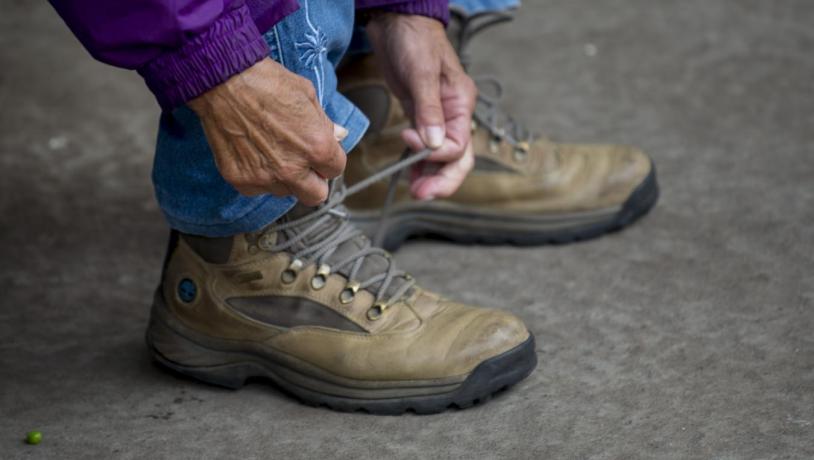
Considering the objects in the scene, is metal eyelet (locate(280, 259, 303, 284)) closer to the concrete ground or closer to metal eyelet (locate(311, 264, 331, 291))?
metal eyelet (locate(311, 264, 331, 291))

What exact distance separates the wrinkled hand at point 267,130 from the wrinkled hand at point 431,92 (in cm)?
29

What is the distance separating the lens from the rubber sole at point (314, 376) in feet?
4.38

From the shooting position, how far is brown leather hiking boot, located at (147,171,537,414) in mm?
1342

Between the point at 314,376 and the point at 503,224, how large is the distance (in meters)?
0.51

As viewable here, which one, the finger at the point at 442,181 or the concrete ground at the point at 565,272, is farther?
the finger at the point at 442,181

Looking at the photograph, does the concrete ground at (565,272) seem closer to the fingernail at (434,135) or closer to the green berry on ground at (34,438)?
the green berry on ground at (34,438)

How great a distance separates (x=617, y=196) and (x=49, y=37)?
1449 mm

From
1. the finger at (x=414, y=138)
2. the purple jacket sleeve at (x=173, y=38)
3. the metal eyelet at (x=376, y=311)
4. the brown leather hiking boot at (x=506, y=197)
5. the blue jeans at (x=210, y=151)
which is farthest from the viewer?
the brown leather hiking boot at (x=506, y=197)

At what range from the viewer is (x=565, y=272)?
169 cm

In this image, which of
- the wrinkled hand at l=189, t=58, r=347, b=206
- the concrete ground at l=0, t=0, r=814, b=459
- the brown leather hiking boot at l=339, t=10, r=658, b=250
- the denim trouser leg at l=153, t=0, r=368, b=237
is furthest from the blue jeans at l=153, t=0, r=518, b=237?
the brown leather hiking boot at l=339, t=10, r=658, b=250

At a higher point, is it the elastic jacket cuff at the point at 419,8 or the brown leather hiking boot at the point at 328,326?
the elastic jacket cuff at the point at 419,8

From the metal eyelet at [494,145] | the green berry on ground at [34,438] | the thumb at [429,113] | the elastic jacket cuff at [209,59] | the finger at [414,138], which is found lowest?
the metal eyelet at [494,145]

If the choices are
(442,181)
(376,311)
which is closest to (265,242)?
(376,311)

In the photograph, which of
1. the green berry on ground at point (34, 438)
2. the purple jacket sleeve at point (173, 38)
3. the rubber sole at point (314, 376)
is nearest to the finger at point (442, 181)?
the rubber sole at point (314, 376)
